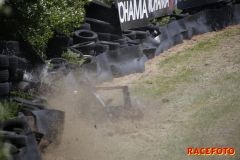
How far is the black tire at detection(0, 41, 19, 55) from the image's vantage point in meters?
7.89

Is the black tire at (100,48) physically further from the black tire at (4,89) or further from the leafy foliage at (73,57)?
the black tire at (4,89)

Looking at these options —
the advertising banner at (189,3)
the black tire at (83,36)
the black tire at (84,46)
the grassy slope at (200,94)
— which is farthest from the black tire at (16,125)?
the advertising banner at (189,3)

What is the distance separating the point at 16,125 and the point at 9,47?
3.19 m

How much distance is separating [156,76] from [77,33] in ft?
9.89

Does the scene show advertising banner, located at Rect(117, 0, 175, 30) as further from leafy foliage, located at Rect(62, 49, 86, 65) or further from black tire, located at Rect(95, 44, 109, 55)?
leafy foliage, located at Rect(62, 49, 86, 65)

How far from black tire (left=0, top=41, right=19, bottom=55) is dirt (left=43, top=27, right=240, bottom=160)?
1302 mm

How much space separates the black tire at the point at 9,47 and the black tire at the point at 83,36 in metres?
4.12

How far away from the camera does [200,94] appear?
975cm

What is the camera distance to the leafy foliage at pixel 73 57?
11.1 metres

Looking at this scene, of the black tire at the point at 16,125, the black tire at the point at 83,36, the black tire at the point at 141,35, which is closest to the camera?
the black tire at the point at 16,125

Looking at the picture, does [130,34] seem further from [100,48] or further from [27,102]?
[27,102]

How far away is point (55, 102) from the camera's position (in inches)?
314

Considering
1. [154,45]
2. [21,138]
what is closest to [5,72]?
[21,138]

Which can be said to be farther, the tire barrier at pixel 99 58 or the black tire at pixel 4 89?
the black tire at pixel 4 89
